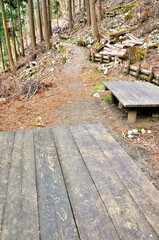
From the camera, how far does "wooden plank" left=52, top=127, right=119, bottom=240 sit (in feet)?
4.15

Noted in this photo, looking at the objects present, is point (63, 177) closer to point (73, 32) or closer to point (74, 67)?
point (74, 67)

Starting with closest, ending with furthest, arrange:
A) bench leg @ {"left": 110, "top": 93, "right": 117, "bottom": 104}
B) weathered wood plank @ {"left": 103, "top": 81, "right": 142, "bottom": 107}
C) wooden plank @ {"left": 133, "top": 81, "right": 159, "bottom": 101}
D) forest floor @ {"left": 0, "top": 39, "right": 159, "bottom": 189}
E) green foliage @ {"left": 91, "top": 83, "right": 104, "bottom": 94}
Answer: forest floor @ {"left": 0, "top": 39, "right": 159, "bottom": 189} → weathered wood plank @ {"left": 103, "top": 81, "right": 142, "bottom": 107} → wooden plank @ {"left": 133, "top": 81, "right": 159, "bottom": 101} → bench leg @ {"left": 110, "top": 93, "right": 117, "bottom": 104} → green foliage @ {"left": 91, "top": 83, "right": 104, "bottom": 94}

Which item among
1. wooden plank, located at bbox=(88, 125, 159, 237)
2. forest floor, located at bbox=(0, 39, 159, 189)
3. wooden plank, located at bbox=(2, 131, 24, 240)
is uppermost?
wooden plank, located at bbox=(2, 131, 24, 240)

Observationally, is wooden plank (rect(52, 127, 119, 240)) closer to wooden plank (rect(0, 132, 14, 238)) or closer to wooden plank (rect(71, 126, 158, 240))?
wooden plank (rect(71, 126, 158, 240))

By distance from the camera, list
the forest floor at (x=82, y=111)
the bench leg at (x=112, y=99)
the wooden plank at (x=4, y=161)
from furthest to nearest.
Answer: the bench leg at (x=112, y=99), the forest floor at (x=82, y=111), the wooden plank at (x=4, y=161)

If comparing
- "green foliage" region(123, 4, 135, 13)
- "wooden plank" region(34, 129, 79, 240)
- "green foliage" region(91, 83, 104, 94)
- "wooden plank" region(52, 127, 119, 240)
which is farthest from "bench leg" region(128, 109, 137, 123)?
"green foliage" region(123, 4, 135, 13)

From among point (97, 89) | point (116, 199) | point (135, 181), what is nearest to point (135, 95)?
point (97, 89)

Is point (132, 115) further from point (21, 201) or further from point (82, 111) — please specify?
point (21, 201)

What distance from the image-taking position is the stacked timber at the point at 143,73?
6410 millimetres

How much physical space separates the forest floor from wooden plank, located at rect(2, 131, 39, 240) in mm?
2191

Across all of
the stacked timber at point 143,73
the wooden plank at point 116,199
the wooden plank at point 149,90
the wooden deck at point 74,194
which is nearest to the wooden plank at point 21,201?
the wooden deck at point 74,194

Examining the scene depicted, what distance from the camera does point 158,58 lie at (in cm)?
776

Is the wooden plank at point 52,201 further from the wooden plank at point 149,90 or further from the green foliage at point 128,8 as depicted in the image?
the green foliage at point 128,8

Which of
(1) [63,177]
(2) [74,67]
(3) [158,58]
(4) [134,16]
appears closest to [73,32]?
(4) [134,16]
